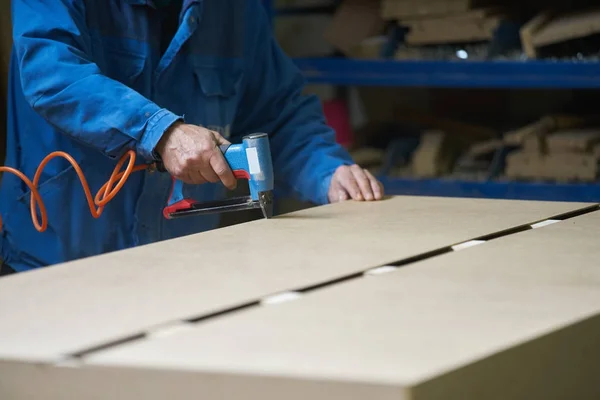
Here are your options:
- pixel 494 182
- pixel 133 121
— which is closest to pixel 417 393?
Result: pixel 133 121

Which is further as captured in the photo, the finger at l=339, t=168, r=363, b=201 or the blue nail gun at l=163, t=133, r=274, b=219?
Answer: the finger at l=339, t=168, r=363, b=201

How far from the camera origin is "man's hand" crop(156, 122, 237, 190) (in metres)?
1.85

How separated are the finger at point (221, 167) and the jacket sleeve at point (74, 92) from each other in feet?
0.37

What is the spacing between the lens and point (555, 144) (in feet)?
11.1

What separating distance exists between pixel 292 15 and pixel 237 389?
3.07 metres

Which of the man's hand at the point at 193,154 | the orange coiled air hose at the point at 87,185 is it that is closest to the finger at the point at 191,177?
the man's hand at the point at 193,154

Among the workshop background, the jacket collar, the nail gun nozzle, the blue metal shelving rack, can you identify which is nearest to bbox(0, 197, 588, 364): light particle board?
the nail gun nozzle

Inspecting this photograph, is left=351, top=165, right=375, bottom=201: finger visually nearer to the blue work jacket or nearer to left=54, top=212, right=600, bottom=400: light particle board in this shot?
the blue work jacket

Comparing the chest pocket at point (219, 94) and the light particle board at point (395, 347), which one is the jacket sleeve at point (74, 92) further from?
the light particle board at point (395, 347)

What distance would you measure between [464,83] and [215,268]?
2.06m

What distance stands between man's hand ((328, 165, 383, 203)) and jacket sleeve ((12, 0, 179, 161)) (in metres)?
0.51

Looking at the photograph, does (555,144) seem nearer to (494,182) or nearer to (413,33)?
(494,182)

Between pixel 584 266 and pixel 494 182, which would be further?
pixel 494 182

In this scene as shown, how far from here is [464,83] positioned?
338 centimetres
